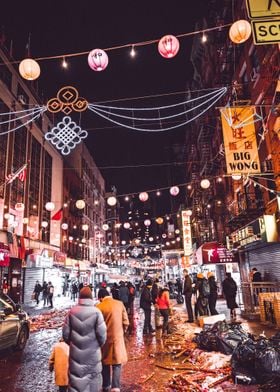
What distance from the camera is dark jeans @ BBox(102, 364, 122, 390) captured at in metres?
6.22

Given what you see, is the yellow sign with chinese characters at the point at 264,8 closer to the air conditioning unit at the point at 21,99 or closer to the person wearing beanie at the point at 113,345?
the person wearing beanie at the point at 113,345

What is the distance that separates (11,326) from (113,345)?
5392mm

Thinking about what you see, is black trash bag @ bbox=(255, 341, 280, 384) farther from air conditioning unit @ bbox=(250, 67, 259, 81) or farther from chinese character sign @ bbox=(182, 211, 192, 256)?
chinese character sign @ bbox=(182, 211, 192, 256)

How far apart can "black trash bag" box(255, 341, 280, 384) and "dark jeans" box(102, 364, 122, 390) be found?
9.10 feet

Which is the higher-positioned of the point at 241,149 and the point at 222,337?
the point at 241,149

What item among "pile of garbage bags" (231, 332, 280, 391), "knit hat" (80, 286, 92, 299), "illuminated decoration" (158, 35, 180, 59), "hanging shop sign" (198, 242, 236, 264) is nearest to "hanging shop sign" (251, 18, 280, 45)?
"illuminated decoration" (158, 35, 180, 59)

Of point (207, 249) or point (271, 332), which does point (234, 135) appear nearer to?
point (271, 332)

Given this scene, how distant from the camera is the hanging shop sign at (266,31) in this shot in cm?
665

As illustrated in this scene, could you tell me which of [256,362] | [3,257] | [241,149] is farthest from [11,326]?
[3,257]

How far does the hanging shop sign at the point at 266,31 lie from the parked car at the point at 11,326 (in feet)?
32.2

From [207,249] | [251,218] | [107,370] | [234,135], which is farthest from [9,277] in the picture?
[107,370]

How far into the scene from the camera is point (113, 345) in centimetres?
626

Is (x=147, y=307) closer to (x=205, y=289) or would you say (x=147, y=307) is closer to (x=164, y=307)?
(x=164, y=307)

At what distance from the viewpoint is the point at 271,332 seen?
11750mm
